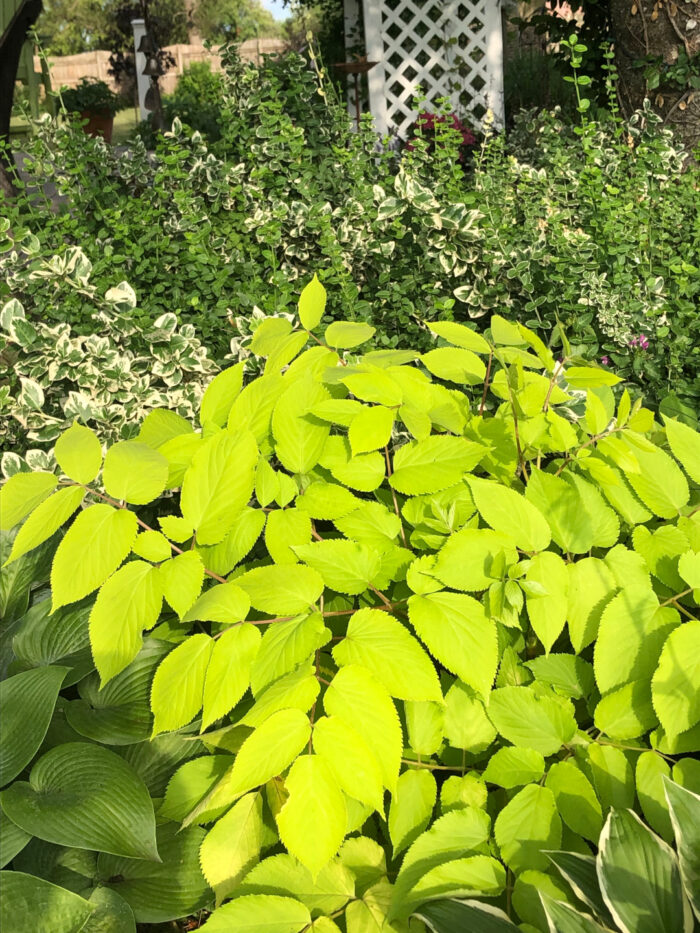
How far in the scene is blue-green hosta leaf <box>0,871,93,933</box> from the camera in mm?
919

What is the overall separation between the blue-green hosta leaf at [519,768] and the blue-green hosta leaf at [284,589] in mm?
319

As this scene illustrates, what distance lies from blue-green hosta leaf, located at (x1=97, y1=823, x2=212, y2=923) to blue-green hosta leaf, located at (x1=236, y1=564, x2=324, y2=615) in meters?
0.38

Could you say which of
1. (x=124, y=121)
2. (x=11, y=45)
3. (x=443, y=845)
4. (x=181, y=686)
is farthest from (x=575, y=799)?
(x=124, y=121)

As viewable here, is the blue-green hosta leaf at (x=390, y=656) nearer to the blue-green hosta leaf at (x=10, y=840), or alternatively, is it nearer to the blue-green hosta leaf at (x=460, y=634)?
the blue-green hosta leaf at (x=460, y=634)

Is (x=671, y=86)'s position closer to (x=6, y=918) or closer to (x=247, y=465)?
(x=247, y=465)

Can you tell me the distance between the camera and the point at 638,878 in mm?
844

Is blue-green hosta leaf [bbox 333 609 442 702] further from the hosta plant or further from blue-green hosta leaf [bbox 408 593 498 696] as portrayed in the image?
the hosta plant

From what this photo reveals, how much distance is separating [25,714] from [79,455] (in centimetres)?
36

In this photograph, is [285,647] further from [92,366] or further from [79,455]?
[92,366]

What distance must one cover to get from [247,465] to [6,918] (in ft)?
2.00

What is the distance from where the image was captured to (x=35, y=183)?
2520mm

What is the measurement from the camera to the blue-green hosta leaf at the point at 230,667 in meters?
0.94

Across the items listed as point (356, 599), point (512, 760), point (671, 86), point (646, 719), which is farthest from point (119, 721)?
point (671, 86)

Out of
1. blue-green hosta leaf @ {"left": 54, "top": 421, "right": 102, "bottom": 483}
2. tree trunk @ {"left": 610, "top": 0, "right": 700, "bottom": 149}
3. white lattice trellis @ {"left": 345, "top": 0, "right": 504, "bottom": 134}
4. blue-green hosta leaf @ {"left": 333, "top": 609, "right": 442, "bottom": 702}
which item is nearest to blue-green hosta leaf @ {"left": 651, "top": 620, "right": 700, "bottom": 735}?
blue-green hosta leaf @ {"left": 333, "top": 609, "right": 442, "bottom": 702}
